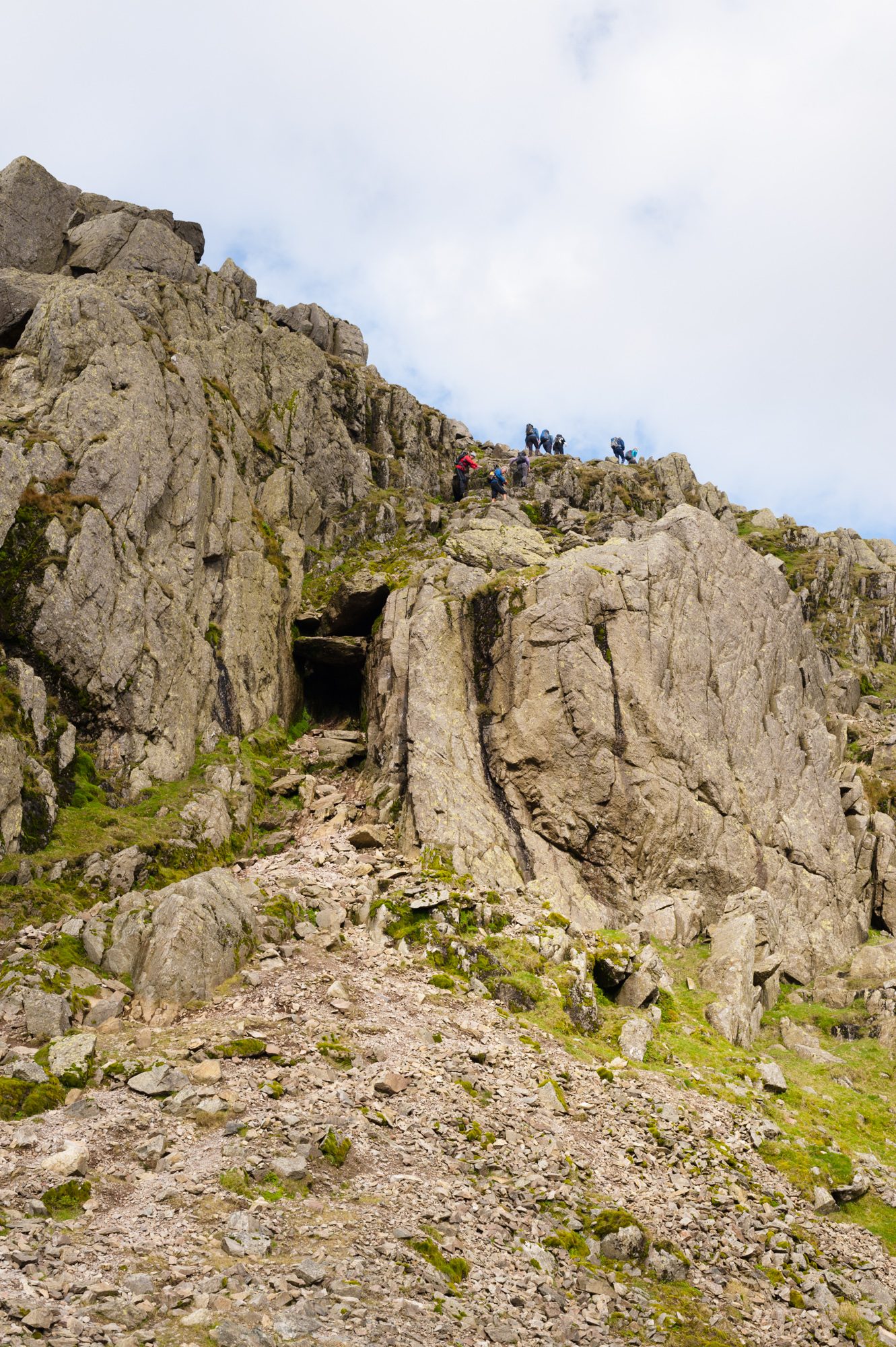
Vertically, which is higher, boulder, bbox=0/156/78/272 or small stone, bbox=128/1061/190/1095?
boulder, bbox=0/156/78/272

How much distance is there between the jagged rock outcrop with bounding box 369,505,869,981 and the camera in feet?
115

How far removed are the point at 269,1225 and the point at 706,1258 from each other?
8.18 metres

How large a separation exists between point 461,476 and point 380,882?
40041mm

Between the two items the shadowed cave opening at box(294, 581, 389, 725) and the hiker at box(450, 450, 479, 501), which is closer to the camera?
the shadowed cave opening at box(294, 581, 389, 725)

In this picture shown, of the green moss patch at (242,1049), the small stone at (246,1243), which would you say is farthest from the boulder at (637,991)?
the small stone at (246,1243)

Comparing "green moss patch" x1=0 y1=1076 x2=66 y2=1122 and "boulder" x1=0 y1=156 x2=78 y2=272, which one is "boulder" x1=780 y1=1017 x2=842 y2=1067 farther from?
"boulder" x1=0 y1=156 x2=78 y2=272

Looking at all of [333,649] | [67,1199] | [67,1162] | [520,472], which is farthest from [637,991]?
[520,472]

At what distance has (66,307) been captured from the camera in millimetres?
38969

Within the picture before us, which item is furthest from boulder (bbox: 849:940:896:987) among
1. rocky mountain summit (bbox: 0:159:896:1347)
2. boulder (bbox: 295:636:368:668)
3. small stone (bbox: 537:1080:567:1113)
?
boulder (bbox: 295:636:368:668)

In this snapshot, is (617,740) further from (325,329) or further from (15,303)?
(325,329)

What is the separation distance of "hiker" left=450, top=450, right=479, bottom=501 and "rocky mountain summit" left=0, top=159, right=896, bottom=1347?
5.88 m

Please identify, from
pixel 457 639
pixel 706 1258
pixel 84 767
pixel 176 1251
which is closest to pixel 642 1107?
pixel 706 1258

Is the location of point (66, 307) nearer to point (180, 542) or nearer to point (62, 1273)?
point (180, 542)

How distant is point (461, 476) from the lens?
62750mm
